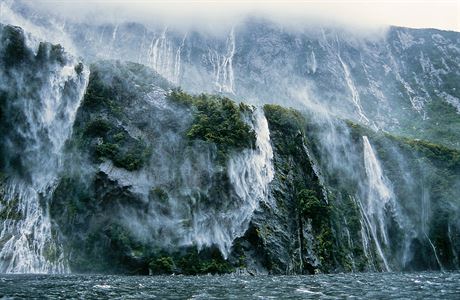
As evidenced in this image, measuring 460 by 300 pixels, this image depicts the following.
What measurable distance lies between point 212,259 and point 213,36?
9173 centimetres

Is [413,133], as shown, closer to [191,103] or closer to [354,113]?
[354,113]

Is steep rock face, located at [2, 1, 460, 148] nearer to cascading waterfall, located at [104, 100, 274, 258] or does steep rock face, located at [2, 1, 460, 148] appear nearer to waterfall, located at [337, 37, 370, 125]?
waterfall, located at [337, 37, 370, 125]

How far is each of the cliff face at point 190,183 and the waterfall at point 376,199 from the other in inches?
8.4

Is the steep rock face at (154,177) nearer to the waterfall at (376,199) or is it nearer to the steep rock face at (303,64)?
the waterfall at (376,199)

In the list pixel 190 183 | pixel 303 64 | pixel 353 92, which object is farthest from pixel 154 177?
pixel 353 92

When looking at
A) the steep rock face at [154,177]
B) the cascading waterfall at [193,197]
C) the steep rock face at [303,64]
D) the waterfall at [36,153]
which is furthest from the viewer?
the steep rock face at [303,64]

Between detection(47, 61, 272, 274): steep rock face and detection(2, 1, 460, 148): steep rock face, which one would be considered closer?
detection(47, 61, 272, 274): steep rock face

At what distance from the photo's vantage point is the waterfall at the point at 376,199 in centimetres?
6406

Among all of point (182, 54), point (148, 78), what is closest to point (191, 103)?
Answer: point (148, 78)

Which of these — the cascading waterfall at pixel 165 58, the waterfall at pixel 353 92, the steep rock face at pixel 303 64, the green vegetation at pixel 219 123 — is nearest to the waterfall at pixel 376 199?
the green vegetation at pixel 219 123

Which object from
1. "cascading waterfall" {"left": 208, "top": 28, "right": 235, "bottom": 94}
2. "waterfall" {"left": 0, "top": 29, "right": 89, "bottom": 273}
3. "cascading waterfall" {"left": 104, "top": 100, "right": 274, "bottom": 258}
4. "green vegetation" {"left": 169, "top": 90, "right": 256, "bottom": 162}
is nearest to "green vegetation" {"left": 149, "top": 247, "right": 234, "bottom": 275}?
"cascading waterfall" {"left": 104, "top": 100, "right": 274, "bottom": 258}

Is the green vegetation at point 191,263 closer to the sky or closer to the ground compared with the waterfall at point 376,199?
closer to the ground

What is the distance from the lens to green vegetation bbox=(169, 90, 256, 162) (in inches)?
2322

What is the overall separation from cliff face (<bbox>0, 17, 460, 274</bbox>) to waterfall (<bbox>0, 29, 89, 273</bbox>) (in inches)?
5.0
